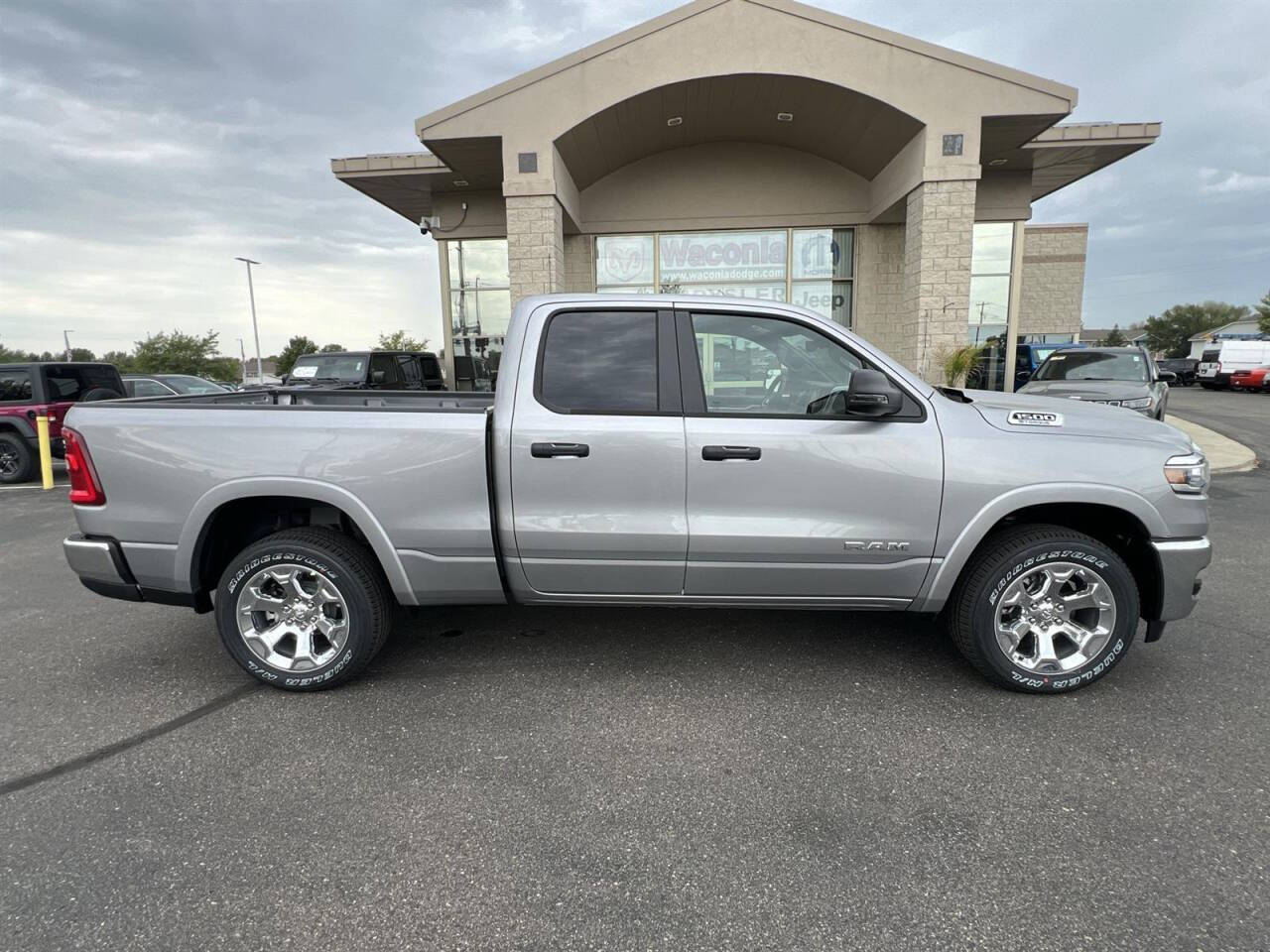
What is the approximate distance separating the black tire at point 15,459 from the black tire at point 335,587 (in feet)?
32.6

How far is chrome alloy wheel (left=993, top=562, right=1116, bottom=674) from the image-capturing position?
11.1 feet

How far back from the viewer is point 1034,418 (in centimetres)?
343

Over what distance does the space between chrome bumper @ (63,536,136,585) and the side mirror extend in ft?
11.8

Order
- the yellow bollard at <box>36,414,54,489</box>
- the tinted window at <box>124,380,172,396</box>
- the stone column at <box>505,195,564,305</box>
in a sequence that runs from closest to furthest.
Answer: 1. the yellow bollard at <box>36,414,54,489</box>
2. the stone column at <box>505,195,564,305</box>
3. the tinted window at <box>124,380,172,396</box>

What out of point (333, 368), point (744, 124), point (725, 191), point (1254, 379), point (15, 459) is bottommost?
point (15, 459)

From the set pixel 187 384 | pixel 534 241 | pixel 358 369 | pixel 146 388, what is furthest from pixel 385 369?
pixel 187 384

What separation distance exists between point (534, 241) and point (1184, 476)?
9.63m

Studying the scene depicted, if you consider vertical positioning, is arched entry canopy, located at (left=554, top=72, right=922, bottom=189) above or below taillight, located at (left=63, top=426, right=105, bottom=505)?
above

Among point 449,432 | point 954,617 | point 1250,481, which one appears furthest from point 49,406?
point 1250,481

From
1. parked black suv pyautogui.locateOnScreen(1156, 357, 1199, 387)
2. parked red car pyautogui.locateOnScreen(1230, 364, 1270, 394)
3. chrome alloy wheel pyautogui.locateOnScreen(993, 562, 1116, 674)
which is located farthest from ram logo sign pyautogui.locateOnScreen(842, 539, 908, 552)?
parked black suv pyautogui.locateOnScreen(1156, 357, 1199, 387)

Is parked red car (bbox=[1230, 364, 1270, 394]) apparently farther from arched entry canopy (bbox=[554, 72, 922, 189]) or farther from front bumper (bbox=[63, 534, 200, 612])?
front bumper (bbox=[63, 534, 200, 612])

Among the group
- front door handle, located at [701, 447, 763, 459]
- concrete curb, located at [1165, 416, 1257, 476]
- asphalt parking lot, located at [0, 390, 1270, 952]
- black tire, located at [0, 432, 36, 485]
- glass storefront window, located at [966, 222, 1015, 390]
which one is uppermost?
glass storefront window, located at [966, 222, 1015, 390]

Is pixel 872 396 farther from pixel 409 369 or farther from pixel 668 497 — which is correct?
pixel 409 369

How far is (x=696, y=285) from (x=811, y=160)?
3127 mm
